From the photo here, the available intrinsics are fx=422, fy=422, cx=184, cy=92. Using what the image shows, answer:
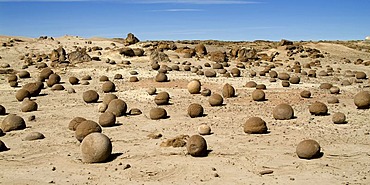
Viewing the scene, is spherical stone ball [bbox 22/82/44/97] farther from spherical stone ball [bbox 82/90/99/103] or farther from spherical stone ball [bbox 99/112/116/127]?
spherical stone ball [bbox 99/112/116/127]

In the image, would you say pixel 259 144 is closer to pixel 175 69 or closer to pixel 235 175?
pixel 235 175

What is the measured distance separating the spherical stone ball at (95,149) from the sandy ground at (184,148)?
0.15 metres

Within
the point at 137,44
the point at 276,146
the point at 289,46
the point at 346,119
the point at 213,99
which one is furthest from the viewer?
the point at 289,46

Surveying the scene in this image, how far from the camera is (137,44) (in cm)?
3659

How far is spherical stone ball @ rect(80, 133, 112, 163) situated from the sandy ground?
0.15m

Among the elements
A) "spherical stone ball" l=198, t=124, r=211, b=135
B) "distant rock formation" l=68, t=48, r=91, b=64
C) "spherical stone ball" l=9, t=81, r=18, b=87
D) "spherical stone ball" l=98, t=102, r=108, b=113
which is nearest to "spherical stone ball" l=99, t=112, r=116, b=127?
"spherical stone ball" l=98, t=102, r=108, b=113

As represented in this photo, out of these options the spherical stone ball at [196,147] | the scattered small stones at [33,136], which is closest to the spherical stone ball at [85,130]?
the scattered small stones at [33,136]

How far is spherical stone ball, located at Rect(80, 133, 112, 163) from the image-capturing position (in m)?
9.05

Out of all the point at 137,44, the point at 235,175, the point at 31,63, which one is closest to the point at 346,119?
the point at 235,175

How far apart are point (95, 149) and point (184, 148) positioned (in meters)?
2.12

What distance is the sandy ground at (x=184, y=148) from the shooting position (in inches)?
322

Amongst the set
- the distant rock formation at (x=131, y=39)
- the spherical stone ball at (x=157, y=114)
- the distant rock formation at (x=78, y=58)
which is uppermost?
the distant rock formation at (x=131, y=39)

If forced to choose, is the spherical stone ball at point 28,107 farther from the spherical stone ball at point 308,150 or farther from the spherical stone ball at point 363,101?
the spherical stone ball at point 363,101

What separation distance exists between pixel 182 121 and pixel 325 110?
4.54m
